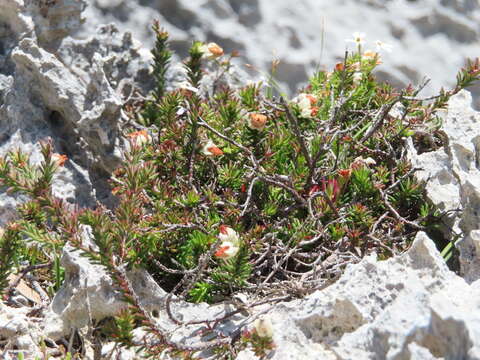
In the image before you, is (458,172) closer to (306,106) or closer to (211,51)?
(306,106)

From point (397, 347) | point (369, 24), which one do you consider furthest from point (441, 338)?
point (369, 24)

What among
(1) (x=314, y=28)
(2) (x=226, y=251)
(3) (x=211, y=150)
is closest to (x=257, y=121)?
(3) (x=211, y=150)

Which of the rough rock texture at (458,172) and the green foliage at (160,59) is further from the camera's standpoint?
the green foliage at (160,59)

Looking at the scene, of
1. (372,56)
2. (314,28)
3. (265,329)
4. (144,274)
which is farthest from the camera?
(314,28)

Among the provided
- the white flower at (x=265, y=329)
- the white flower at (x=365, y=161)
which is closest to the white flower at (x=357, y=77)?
the white flower at (x=365, y=161)

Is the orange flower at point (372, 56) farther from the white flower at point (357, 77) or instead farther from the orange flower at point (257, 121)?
the orange flower at point (257, 121)

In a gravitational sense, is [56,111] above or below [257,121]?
below

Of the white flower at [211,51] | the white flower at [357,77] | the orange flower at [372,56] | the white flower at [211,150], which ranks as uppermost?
the orange flower at [372,56]
